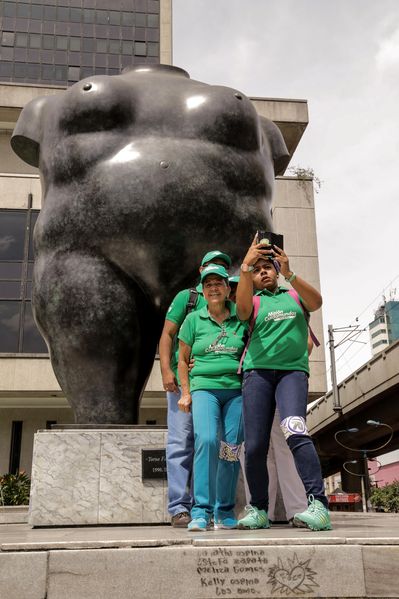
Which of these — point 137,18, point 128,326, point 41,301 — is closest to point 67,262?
point 41,301

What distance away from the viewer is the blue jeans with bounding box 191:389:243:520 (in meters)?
3.12

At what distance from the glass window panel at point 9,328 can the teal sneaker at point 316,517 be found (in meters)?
18.4

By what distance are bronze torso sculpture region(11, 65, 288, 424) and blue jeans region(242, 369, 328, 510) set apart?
1.30 metres

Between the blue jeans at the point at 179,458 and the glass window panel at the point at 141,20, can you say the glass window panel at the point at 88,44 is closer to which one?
the glass window panel at the point at 141,20

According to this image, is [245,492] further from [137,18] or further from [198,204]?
[137,18]

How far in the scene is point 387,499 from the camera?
36688mm

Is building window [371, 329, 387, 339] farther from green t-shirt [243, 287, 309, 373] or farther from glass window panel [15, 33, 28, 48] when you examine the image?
green t-shirt [243, 287, 309, 373]

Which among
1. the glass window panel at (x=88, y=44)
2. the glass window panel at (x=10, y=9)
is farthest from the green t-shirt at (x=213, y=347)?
the glass window panel at (x=10, y=9)

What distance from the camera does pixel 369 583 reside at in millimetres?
2008

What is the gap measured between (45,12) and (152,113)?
47.7 metres

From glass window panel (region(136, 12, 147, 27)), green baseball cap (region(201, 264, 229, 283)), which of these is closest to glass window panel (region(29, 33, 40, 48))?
glass window panel (region(136, 12, 147, 27))

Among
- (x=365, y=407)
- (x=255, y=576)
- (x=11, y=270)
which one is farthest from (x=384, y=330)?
(x=255, y=576)

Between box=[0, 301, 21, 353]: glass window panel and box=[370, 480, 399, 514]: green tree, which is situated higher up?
box=[0, 301, 21, 353]: glass window panel

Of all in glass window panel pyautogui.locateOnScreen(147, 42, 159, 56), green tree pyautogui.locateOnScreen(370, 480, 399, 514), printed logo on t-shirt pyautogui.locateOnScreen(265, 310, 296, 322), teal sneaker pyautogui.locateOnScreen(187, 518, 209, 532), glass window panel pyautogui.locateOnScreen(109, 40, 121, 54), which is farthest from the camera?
glass window panel pyautogui.locateOnScreen(109, 40, 121, 54)
